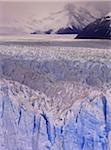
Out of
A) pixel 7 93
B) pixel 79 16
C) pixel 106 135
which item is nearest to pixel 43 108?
pixel 7 93

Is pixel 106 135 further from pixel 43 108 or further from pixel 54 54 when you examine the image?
pixel 54 54

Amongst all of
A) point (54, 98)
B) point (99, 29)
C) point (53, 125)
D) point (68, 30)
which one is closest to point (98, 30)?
point (99, 29)

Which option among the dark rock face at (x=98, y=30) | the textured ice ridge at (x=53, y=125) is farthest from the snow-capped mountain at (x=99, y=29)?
the textured ice ridge at (x=53, y=125)

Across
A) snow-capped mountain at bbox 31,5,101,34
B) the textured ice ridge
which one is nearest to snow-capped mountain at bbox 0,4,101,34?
snow-capped mountain at bbox 31,5,101,34

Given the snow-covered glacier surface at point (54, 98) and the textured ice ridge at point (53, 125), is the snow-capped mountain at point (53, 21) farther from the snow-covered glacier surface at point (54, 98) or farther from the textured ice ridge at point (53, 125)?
the textured ice ridge at point (53, 125)

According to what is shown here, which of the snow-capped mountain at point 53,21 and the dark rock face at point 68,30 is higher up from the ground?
the snow-capped mountain at point 53,21
